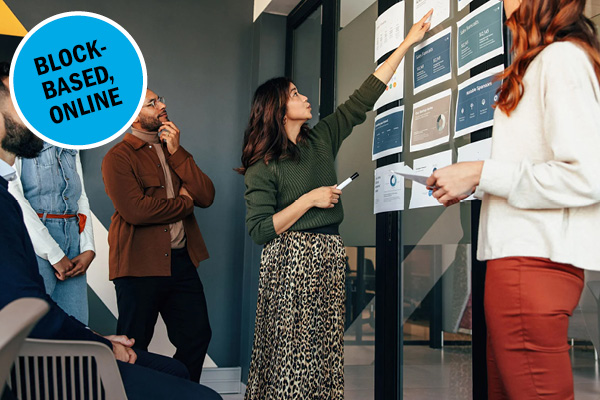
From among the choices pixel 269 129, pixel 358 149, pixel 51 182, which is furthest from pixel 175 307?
pixel 358 149

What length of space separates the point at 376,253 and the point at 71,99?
2.12m

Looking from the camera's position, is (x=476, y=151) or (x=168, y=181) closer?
(x=476, y=151)

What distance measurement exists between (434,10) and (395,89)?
0.38 metres

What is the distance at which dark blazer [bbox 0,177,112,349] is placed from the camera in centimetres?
92

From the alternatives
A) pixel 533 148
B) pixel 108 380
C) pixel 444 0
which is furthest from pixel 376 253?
pixel 108 380

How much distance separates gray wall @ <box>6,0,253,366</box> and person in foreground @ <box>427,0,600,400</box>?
2.96 m

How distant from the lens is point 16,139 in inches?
64.3

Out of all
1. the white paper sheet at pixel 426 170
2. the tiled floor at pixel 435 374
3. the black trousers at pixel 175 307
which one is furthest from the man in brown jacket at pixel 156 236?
the white paper sheet at pixel 426 170

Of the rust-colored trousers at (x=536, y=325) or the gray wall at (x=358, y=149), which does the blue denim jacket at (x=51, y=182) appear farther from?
the rust-colored trousers at (x=536, y=325)

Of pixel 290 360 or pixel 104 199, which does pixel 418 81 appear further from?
pixel 104 199

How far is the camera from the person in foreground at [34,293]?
0.93 m

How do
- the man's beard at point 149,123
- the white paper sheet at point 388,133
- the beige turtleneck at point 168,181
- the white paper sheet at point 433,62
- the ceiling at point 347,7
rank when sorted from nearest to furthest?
1. the ceiling at point 347,7
2. the white paper sheet at point 433,62
3. the white paper sheet at point 388,133
4. the beige turtleneck at point 168,181
5. the man's beard at point 149,123

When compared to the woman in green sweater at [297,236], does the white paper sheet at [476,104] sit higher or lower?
higher

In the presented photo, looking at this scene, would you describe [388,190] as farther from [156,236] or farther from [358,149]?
[156,236]
